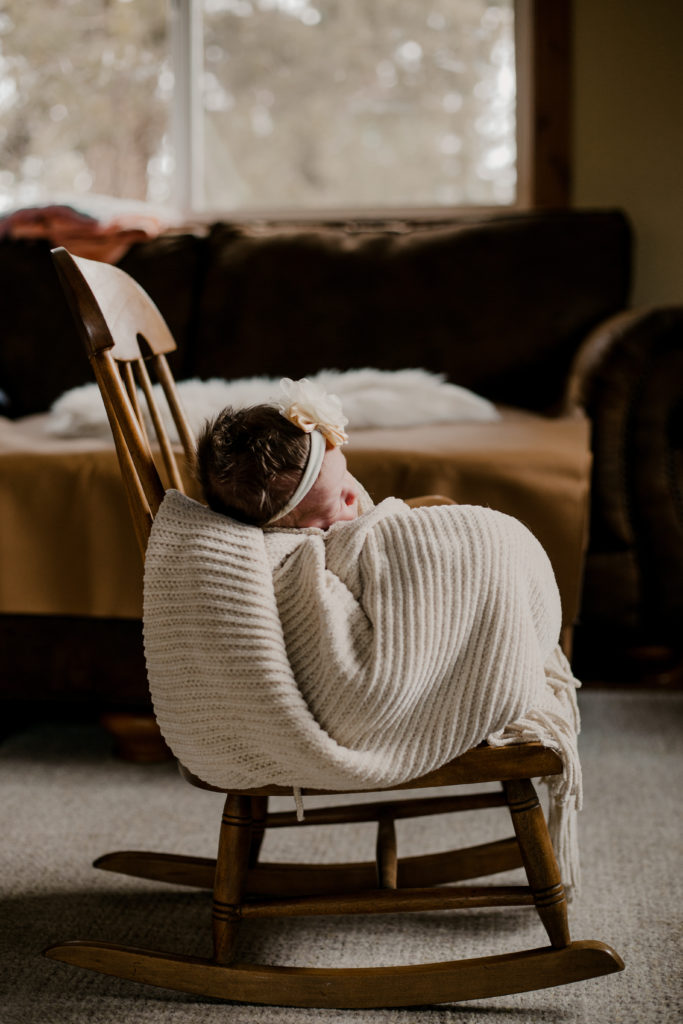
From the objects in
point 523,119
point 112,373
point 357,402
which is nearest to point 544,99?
point 523,119


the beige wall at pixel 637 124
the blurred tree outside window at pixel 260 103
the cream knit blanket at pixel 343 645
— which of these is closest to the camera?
the cream knit blanket at pixel 343 645

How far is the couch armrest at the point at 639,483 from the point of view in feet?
5.96

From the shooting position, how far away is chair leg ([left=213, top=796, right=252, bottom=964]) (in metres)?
1.01

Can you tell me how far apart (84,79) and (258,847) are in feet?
8.27

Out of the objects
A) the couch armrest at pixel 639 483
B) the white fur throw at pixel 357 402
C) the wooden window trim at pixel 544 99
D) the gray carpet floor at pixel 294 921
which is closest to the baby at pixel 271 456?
the gray carpet floor at pixel 294 921

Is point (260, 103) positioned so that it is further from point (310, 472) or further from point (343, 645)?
point (343, 645)

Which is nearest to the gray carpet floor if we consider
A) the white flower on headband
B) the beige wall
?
the white flower on headband

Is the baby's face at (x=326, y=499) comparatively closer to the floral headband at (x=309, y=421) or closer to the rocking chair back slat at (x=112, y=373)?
the floral headband at (x=309, y=421)

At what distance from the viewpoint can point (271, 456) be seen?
939mm

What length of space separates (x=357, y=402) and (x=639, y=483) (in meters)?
0.55

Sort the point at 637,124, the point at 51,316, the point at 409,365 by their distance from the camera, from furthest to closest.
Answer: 1. the point at 637,124
2. the point at 51,316
3. the point at 409,365

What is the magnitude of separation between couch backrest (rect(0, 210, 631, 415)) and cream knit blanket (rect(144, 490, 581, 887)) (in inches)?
56.0

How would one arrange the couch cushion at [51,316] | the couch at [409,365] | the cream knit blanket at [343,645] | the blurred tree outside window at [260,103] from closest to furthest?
1. the cream knit blanket at [343,645]
2. the couch at [409,365]
3. the couch cushion at [51,316]
4. the blurred tree outside window at [260,103]

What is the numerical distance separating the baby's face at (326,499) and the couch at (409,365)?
0.56 m
